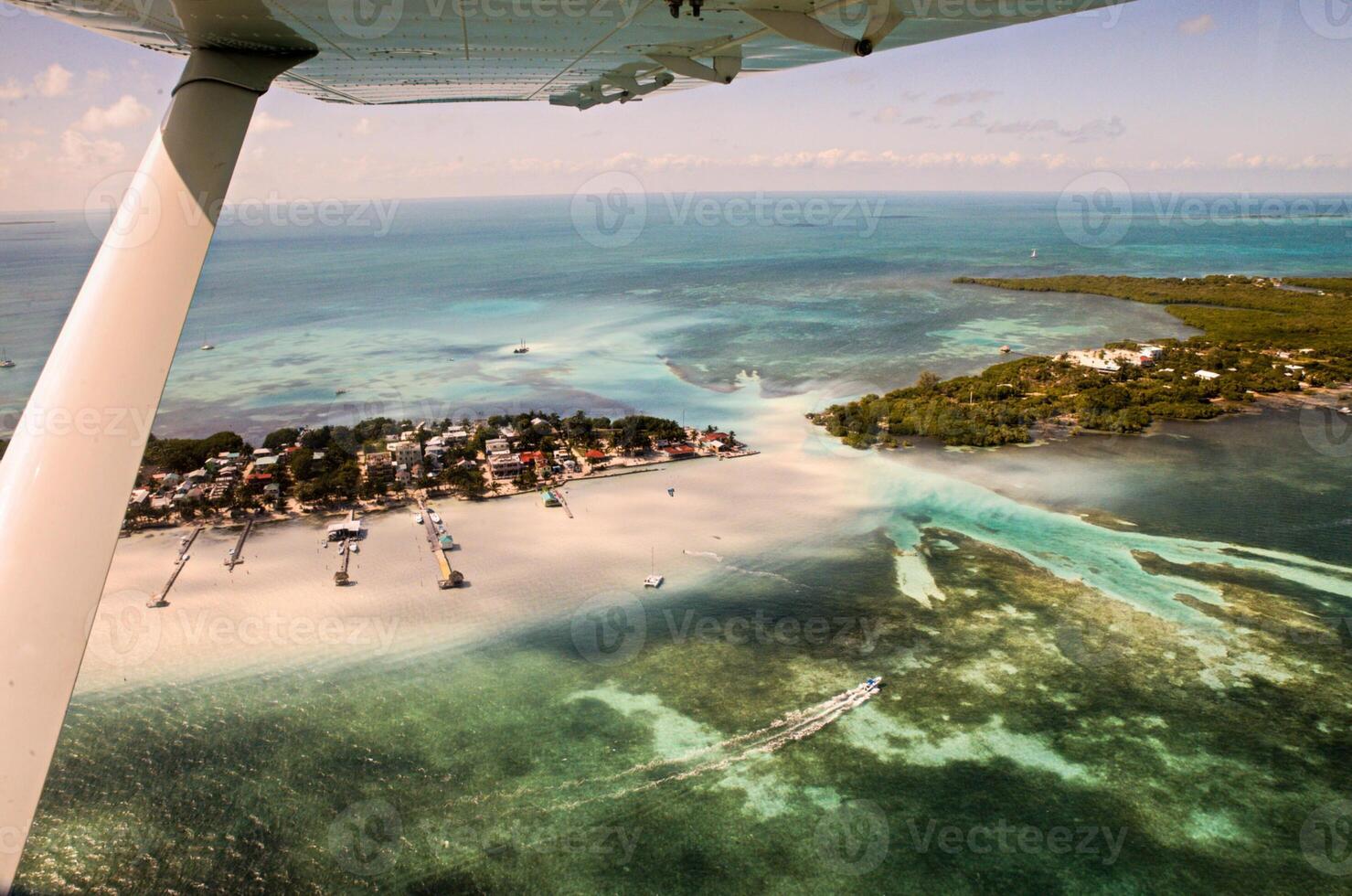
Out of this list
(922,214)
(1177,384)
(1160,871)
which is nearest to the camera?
(1160,871)

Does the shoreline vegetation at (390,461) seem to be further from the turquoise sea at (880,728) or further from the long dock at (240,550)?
the turquoise sea at (880,728)

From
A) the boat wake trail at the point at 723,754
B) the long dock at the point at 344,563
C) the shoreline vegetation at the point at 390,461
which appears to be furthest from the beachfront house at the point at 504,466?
the boat wake trail at the point at 723,754

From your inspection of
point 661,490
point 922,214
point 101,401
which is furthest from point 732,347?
point 922,214

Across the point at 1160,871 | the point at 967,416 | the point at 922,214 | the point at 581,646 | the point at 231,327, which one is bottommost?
the point at 1160,871

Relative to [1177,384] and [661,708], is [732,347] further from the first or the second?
[661,708]

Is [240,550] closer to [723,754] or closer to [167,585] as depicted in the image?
[167,585]

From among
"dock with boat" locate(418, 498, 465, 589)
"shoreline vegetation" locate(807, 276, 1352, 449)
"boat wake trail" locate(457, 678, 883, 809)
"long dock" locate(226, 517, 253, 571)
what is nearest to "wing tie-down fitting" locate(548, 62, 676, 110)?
"boat wake trail" locate(457, 678, 883, 809)

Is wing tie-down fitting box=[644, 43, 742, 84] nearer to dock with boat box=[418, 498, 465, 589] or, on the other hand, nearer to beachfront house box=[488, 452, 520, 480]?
dock with boat box=[418, 498, 465, 589]

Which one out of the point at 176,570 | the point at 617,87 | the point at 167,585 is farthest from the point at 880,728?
the point at 176,570
